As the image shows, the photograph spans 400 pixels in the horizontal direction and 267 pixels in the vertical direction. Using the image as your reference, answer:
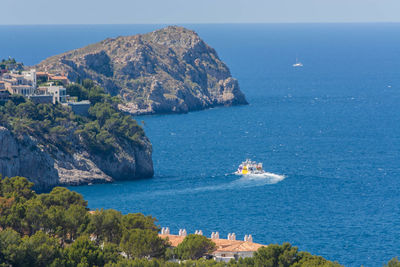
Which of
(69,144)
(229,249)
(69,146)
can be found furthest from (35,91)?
(229,249)

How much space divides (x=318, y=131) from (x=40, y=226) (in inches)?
3725

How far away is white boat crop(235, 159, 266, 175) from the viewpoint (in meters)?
120

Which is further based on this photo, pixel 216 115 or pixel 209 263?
pixel 216 115

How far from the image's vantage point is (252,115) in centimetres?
17825

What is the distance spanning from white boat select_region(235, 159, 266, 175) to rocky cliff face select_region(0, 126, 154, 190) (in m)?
11.7

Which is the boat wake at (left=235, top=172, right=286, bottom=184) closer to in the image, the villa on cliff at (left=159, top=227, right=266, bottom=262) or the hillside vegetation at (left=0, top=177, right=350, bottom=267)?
the villa on cliff at (left=159, top=227, right=266, bottom=262)

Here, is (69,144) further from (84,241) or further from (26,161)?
(84,241)

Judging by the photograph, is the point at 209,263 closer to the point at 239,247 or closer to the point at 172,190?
the point at 239,247

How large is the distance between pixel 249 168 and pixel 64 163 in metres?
23.8

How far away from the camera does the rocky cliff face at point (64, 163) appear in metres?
108

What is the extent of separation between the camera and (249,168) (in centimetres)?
12019

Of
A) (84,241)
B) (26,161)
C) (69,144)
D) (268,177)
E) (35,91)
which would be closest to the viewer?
(84,241)

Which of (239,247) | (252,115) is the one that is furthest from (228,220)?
Result: (252,115)

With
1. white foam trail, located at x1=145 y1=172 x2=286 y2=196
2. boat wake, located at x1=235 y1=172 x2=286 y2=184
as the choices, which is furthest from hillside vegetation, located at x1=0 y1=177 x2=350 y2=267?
boat wake, located at x1=235 y1=172 x2=286 y2=184
